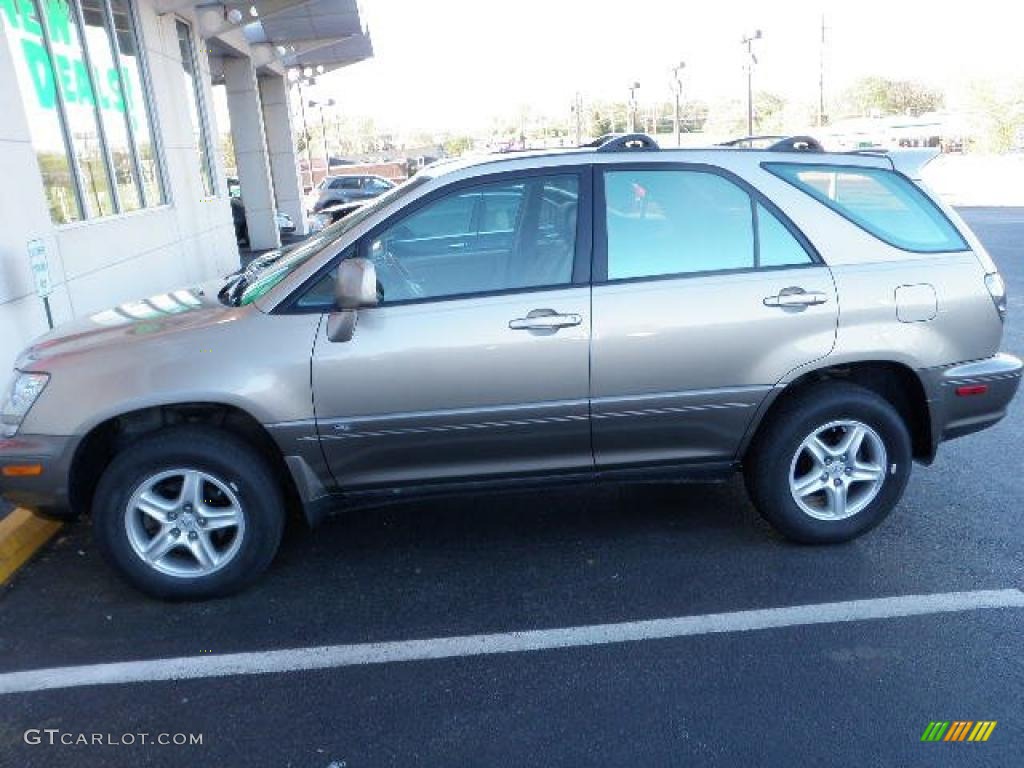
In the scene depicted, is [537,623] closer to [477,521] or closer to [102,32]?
[477,521]

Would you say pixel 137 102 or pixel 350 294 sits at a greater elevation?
pixel 137 102

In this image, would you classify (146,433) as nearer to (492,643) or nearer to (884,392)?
(492,643)

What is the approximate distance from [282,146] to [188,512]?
18.8 metres

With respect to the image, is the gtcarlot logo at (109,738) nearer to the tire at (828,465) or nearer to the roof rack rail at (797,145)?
the tire at (828,465)

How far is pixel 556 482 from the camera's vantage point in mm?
3770

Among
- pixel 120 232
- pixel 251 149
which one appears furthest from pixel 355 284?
pixel 251 149

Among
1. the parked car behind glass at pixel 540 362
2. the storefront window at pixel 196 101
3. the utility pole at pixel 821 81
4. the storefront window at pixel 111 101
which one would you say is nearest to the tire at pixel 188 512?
the parked car behind glass at pixel 540 362

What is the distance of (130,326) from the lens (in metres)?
3.67

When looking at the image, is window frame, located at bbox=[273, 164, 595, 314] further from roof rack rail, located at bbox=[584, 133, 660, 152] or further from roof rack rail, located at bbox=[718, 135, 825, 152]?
roof rack rail, located at bbox=[718, 135, 825, 152]

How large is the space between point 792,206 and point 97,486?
3.28 metres

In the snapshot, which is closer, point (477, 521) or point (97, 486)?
point (97, 486)

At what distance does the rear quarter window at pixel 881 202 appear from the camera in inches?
151

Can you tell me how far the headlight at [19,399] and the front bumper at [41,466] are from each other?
56 mm

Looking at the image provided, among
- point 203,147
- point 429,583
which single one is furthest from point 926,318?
point 203,147
